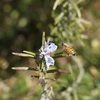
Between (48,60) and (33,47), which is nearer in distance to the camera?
(48,60)

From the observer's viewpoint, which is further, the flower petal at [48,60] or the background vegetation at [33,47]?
the background vegetation at [33,47]

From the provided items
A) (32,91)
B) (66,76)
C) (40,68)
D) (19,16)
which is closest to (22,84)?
(32,91)

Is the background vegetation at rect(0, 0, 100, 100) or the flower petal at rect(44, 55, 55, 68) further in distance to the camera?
the background vegetation at rect(0, 0, 100, 100)

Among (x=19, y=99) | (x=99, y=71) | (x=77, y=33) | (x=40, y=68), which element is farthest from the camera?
(x=99, y=71)

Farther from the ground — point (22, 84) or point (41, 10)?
point (41, 10)

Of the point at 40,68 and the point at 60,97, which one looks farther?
the point at 60,97

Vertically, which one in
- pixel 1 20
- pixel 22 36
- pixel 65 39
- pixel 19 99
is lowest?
pixel 19 99

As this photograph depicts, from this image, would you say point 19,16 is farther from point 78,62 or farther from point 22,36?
point 78,62

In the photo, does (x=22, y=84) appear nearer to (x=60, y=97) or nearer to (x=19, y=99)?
(x=19, y=99)

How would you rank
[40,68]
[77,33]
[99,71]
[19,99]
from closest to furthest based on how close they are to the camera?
[40,68] < [77,33] < [19,99] < [99,71]

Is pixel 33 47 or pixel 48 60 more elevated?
pixel 33 47
